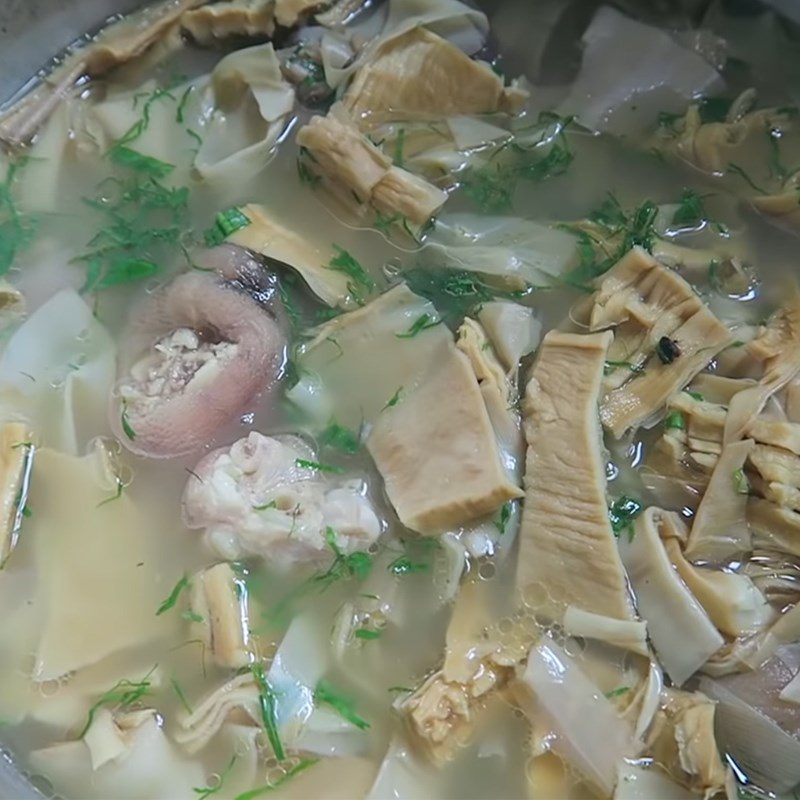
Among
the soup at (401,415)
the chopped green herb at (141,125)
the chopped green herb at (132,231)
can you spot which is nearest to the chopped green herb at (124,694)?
the soup at (401,415)

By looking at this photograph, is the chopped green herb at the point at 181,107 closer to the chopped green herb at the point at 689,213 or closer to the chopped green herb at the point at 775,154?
the chopped green herb at the point at 689,213

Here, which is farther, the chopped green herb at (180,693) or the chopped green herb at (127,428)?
the chopped green herb at (127,428)

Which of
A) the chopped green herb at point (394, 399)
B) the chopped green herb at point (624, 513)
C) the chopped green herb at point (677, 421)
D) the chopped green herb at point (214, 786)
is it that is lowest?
the chopped green herb at point (624, 513)

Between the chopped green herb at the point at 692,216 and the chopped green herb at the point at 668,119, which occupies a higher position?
the chopped green herb at the point at 668,119

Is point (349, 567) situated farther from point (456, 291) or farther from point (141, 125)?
Answer: point (141, 125)

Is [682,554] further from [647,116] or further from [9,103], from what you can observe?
[9,103]
